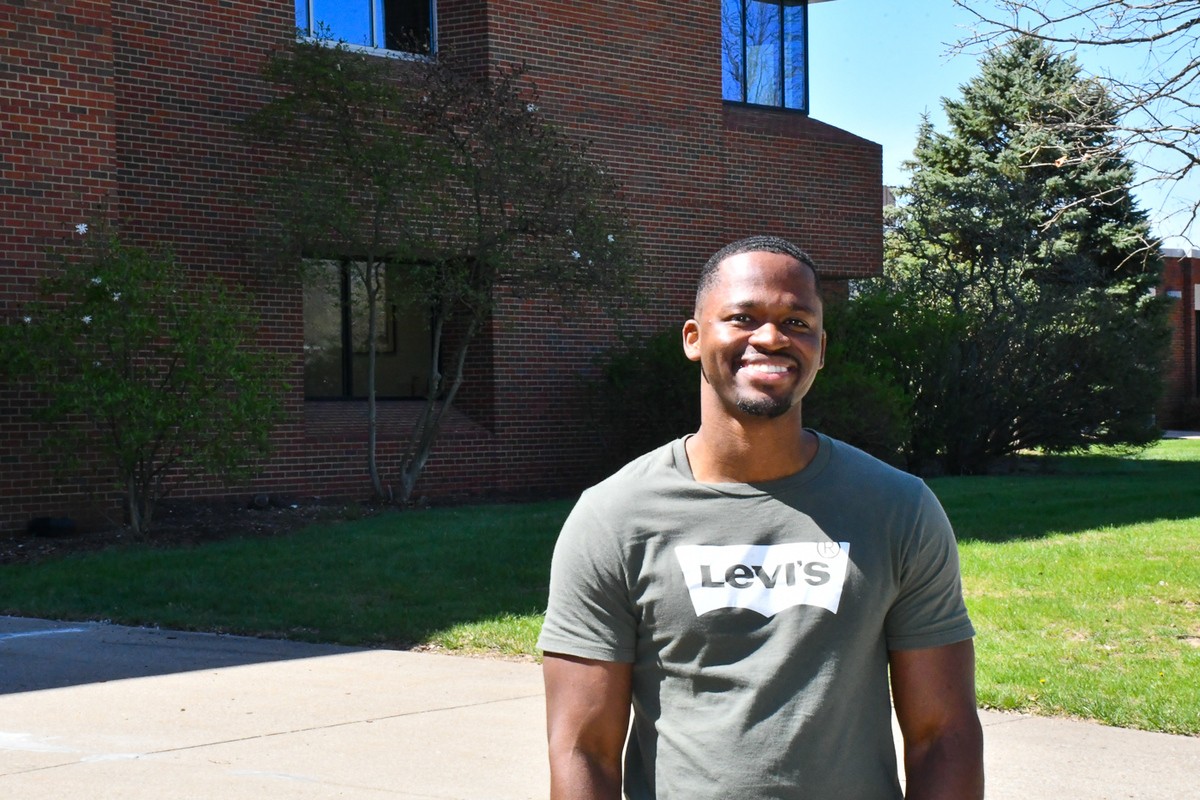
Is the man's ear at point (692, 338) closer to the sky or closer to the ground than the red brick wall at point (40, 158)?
closer to the ground

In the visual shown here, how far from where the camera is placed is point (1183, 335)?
43.6 m

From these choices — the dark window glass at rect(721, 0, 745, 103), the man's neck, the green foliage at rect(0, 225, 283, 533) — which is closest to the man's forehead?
the man's neck

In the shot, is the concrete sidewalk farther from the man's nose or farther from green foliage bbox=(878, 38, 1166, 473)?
green foliage bbox=(878, 38, 1166, 473)

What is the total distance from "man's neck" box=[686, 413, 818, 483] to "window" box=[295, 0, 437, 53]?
15169 millimetres

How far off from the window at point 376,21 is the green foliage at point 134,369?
4.69 m

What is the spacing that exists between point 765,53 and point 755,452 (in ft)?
66.1

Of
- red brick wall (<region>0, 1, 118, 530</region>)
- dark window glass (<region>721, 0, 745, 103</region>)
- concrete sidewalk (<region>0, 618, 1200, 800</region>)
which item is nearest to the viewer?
concrete sidewalk (<region>0, 618, 1200, 800</region>)

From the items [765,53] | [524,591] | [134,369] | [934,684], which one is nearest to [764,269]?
[934,684]

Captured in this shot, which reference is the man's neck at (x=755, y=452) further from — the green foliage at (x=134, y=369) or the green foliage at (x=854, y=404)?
the green foliage at (x=854, y=404)

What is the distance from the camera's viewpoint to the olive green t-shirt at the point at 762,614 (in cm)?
245

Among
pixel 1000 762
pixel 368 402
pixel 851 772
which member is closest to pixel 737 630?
pixel 851 772

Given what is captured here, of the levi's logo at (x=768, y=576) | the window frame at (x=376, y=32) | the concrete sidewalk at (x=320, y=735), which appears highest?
the window frame at (x=376, y=32)

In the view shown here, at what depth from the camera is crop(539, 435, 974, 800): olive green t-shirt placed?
8.02 feet

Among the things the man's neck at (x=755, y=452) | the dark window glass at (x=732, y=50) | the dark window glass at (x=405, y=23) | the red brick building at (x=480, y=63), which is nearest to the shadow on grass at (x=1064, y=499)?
the red brick building at (x=480, y=63)
